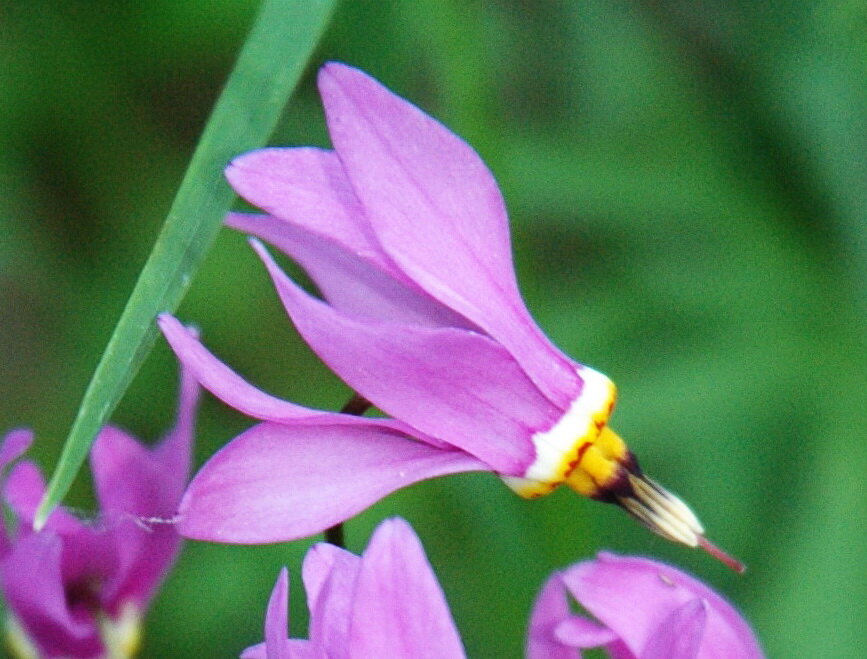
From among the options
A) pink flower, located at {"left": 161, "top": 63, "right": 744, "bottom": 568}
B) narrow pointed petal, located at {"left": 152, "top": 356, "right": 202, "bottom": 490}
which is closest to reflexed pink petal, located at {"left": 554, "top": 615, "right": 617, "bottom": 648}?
pink flower, located at {"left": 161, "top": 63, "right": 744, "bottom": 568}

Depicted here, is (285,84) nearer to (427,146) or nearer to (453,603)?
(427,146)

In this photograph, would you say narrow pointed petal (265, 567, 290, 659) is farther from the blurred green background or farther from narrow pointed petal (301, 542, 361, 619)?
the blurred green background

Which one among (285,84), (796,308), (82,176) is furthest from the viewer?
(82,176)

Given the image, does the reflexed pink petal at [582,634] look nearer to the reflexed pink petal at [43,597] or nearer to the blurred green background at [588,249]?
the reflexed pink petal at [43,597]

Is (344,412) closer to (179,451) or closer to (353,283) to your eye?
(353,283)

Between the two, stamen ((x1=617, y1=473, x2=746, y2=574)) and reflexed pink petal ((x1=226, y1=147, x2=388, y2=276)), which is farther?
stamen ((x1=617, y1=473, x2=746, y2=574))

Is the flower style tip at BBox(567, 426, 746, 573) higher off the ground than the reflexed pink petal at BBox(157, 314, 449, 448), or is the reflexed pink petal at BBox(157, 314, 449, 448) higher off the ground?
the flower style tip at BBox(567, 426, 746, 573)

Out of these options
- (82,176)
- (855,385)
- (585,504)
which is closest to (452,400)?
(585,504)

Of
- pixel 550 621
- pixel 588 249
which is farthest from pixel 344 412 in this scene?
pixel 588 249
